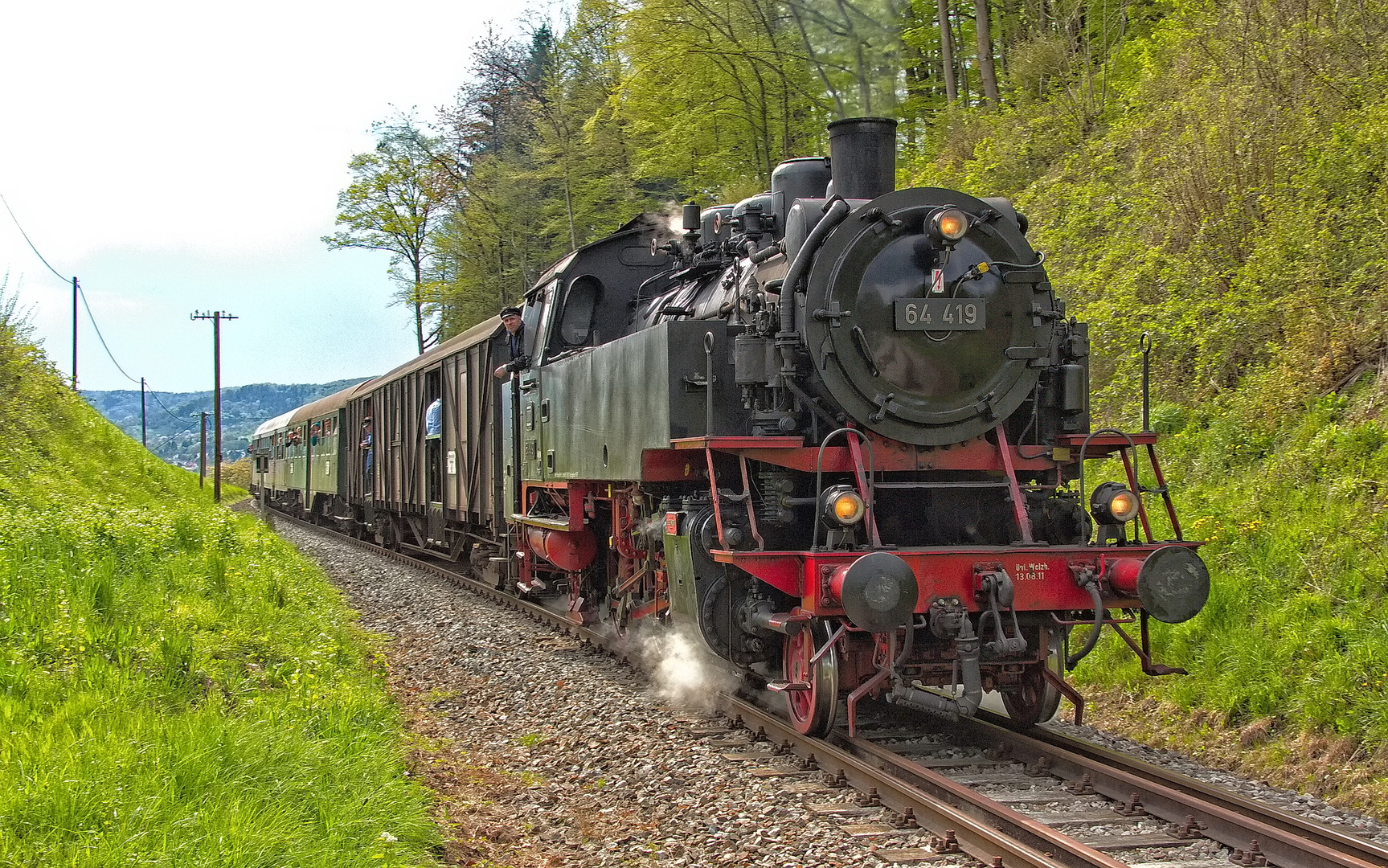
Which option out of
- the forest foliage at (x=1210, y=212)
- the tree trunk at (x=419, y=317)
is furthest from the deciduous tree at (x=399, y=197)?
the forest foliage at (x=1210, y=212)

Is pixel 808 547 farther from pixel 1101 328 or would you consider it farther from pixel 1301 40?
pixel 1301 40

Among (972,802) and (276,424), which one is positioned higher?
(276,424)

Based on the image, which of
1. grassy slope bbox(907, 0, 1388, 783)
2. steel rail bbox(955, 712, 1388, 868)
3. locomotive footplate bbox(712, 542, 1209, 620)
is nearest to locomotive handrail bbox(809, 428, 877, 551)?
locomotive footplate bbox(712, 542, 1209, 620)

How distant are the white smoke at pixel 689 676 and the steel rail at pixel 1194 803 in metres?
1.63

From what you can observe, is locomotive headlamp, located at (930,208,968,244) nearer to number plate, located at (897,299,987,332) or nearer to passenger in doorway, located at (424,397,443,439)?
number plate, located at (897,299,987,332)

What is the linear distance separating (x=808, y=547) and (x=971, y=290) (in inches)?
64.7

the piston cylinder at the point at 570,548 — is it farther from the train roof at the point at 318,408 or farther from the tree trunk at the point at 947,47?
the train roof at the point at 318,408

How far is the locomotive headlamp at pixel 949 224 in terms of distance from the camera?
5.75 m

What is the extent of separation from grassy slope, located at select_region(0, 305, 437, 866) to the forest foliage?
15.0 ft

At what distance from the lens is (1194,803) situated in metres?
4.49

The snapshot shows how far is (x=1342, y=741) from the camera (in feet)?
17.5

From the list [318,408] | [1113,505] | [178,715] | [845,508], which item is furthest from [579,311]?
[318,408]

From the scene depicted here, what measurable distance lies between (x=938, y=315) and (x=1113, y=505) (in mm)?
1337

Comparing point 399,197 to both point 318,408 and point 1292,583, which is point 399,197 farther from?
point 1292,583
